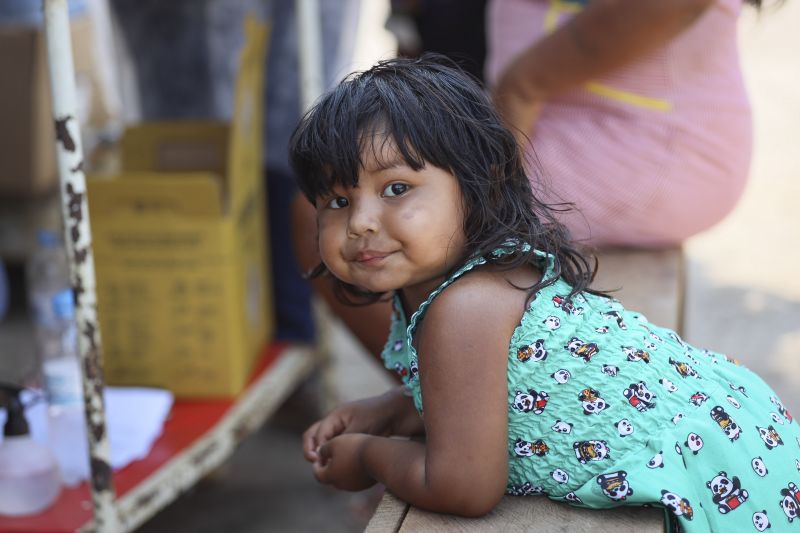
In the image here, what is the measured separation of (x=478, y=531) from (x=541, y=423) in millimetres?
144

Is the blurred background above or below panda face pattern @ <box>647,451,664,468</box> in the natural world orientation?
below

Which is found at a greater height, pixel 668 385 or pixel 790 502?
pixel 668 385

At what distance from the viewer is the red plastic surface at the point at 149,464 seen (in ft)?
5.77

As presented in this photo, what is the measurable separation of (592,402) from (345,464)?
336 millimetres

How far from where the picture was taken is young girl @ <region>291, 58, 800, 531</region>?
1101mm

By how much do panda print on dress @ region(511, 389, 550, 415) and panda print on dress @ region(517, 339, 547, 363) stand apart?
0.04 m

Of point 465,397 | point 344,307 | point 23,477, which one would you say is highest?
point 465,397

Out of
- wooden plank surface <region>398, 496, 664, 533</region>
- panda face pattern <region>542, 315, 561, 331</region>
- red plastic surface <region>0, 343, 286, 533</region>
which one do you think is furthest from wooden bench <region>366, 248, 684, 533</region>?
red plastic surface <region>0, 343, 286, 533</region>

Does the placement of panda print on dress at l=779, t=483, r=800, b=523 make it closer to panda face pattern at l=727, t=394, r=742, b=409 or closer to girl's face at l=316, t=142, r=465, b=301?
panda face pattern at l=727, t=394, r=742, b=409

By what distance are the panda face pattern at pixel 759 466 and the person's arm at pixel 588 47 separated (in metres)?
0.67

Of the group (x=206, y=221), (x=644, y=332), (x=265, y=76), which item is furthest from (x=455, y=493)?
(x=265, y=76)

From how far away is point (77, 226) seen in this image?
4.84ft

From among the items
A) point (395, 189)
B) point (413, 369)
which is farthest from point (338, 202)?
point (413, 369)

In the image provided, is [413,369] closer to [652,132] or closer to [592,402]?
[592,402]
